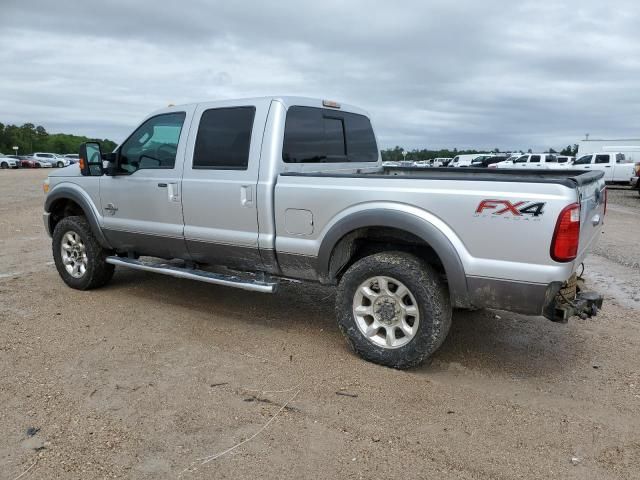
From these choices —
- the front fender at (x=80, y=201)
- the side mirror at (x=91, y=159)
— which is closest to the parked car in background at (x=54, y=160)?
the front fender at (x=80, y=201)

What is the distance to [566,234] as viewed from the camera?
3.27 meters

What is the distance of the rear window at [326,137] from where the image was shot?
4.66 metres

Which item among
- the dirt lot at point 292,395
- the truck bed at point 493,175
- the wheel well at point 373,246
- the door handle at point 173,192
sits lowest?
the dirt lot at point 292,395

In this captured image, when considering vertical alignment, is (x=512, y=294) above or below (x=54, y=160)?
above

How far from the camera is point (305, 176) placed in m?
4.24

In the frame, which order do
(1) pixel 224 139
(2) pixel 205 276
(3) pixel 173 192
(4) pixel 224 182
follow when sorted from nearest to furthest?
(4) pixel 224 182
(1) pixel 224 139
(2) pixel 205 276
(3) pixel 173 192

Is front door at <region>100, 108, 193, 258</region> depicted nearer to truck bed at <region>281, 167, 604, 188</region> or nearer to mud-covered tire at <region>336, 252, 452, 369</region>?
truck bed at <region>281, 167, 604, 188</region>

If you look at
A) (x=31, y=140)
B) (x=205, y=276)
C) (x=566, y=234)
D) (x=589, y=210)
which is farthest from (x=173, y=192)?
(x=31, y=140)

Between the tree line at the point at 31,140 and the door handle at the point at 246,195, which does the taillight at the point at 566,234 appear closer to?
the door handle at the point at 246,195

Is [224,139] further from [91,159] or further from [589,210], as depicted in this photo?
[589,210]

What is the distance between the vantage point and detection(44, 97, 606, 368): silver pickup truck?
11.3ft

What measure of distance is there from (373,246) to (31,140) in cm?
9750

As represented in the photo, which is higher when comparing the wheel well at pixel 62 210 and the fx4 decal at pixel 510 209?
the fx4 decal at pixel 510 209

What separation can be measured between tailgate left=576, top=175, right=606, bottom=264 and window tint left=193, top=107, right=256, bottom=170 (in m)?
2.57
